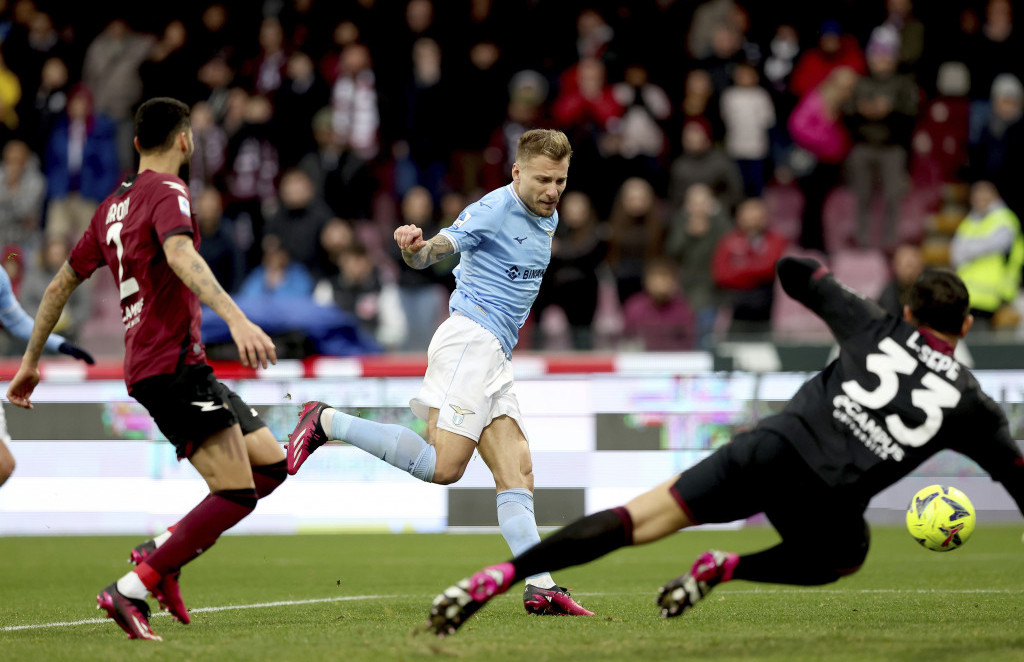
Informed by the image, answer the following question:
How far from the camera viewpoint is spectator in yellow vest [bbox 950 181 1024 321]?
13.4 meters

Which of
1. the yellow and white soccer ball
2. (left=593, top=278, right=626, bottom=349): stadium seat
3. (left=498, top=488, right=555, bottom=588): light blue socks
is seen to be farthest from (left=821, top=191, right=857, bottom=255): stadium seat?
(left=498, top=488, right=555, bottom=588): light blue socks

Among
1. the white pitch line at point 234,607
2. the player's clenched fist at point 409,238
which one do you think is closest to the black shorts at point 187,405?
the player's clenched fist at point 409,238

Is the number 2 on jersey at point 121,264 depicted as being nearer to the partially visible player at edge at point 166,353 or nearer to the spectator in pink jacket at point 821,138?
the partially visible player at edge at point 166,353

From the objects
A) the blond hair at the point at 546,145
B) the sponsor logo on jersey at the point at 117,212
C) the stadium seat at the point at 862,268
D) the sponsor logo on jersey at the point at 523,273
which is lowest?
the stadium seat at the point at 862,268

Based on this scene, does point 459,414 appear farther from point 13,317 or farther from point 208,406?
point 13,317

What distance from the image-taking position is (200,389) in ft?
19.4

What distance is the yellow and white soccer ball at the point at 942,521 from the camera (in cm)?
676

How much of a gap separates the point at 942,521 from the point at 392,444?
2.80 metres

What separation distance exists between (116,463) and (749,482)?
7.70 metres

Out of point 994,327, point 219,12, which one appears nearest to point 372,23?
point 219,12

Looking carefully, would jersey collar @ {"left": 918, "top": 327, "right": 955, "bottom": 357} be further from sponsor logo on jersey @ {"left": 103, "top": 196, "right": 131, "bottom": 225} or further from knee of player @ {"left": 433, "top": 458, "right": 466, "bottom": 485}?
sponsor logo on jersey @ {"left": 103, "top": 196, "right": 131, "bottom": 225}

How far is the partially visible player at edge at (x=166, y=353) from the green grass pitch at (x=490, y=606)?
31 centimetres

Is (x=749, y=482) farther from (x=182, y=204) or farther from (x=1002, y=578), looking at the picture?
(x=1002, y=578)

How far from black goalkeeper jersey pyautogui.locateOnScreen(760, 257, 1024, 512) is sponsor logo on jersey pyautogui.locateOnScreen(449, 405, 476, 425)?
1.86 meters
